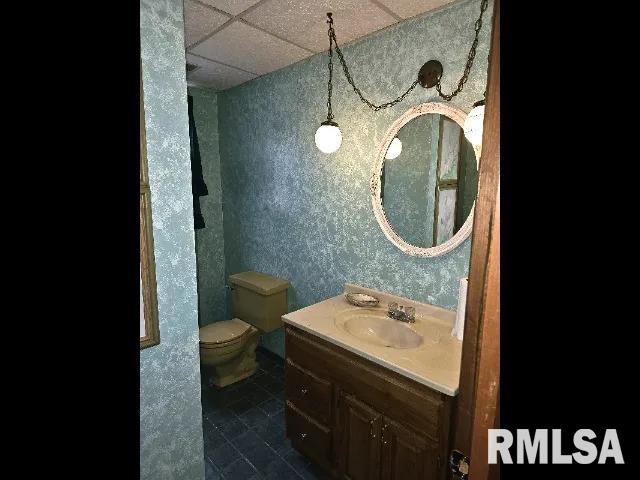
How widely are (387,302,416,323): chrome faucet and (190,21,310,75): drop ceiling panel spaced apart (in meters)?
1.99

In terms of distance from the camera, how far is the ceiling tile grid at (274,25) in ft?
5.94

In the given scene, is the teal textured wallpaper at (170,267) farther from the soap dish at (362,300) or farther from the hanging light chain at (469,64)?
the hanging light chain at (469,64)

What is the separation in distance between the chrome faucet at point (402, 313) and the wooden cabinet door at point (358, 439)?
0.57m

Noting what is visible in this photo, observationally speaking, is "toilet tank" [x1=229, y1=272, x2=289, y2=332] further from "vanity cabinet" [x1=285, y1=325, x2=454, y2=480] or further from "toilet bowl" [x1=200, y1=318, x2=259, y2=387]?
"vanity cabinet" [x1=285, y1=325, x2=454, y2=480]

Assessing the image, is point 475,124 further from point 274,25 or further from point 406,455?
point 406,455

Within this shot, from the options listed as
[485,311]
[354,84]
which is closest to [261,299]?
[354,84]

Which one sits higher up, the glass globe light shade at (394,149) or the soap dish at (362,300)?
the glass globe light shade at (394,149)

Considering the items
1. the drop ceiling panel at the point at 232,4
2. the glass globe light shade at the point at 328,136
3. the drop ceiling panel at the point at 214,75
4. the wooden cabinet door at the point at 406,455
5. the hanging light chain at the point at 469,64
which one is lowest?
the wooden cabinet door at the point at 406,455

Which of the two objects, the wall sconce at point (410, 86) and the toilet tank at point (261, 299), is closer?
the wall sconce at point (410, 86)

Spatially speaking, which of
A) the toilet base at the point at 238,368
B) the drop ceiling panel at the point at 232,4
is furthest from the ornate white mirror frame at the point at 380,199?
the toilet base at the point at 238,368

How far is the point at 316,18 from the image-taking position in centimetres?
195

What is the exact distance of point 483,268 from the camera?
28.0 inches
